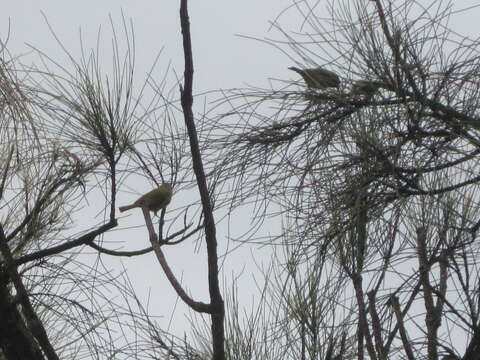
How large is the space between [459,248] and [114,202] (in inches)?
22.3

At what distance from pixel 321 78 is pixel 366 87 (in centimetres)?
7

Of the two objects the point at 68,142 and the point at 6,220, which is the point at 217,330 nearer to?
the point at 68,142

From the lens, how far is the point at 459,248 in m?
1.33

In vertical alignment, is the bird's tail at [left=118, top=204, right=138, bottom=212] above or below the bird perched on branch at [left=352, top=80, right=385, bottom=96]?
below

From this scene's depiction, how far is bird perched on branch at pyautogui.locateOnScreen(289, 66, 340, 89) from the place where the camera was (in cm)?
122

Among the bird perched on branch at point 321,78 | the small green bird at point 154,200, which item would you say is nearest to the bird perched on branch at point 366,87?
the bird perched on branch at point 321,78

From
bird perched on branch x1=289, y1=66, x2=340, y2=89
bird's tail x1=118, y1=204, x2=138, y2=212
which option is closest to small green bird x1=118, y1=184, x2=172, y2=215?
bird's tail x1=118, y1=204, x2=138, y2=212

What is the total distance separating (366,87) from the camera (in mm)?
1203

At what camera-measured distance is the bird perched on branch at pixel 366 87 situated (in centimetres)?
119

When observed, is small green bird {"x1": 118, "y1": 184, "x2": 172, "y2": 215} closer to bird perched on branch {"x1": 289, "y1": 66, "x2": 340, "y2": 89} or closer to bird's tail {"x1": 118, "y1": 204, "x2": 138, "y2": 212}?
bird's tail {"x1": 118, "y1": 204, "x2": 138, "y2": 212}

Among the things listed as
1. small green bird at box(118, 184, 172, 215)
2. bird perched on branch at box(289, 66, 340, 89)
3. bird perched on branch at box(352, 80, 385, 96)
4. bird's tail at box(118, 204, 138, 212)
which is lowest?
small green bird at box(118, 184, 172, 215)

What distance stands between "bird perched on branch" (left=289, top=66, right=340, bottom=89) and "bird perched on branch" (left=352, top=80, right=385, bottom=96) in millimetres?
28

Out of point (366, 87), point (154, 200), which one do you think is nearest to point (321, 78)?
point (366, 87)

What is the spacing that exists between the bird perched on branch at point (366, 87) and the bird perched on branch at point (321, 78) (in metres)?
0.03
